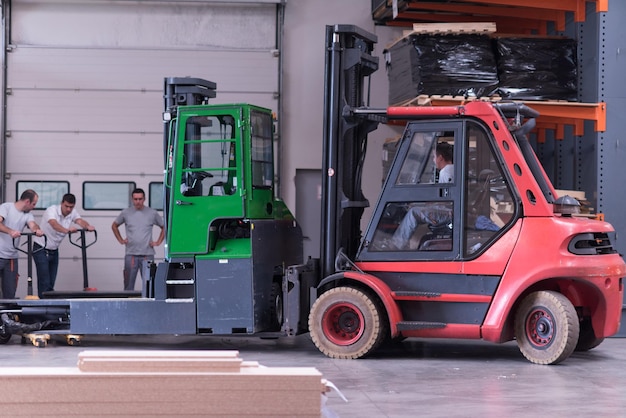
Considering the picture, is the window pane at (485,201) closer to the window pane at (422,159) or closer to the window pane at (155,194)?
the window pane at (422,159)

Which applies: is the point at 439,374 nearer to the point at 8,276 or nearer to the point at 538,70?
the point at 538,70

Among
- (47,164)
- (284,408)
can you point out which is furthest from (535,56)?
(284,408)

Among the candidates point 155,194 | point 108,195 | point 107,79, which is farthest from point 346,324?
point 107,79

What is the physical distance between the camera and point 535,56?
1128 cm

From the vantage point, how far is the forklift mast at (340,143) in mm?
9406

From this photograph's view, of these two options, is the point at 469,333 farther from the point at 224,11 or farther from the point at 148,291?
the point at 224,11

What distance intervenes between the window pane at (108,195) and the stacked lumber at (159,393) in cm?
1025

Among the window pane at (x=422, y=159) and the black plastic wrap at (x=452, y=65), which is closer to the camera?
the window pane at (x=422, y=159)

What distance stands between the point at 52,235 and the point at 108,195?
80.6 inches

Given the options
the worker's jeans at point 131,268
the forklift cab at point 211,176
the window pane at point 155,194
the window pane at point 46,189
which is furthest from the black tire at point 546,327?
the window pane at point 46,189

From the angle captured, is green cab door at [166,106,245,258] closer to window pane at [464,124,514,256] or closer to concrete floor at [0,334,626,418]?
concrete floor at [0,334,626,418]

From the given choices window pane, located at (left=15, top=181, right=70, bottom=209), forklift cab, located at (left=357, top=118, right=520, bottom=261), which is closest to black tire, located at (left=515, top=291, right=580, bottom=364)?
forklift cab, located at (left=357, top=118, right=520, bottom=261)

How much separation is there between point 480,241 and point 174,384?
5157 mm

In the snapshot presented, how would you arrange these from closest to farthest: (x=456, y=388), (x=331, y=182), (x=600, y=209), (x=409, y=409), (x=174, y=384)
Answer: (x=174, y=384) → (x=409, y=409) → (x=456, y=388) → (x=331, y=182) → (x=600, y=209)
